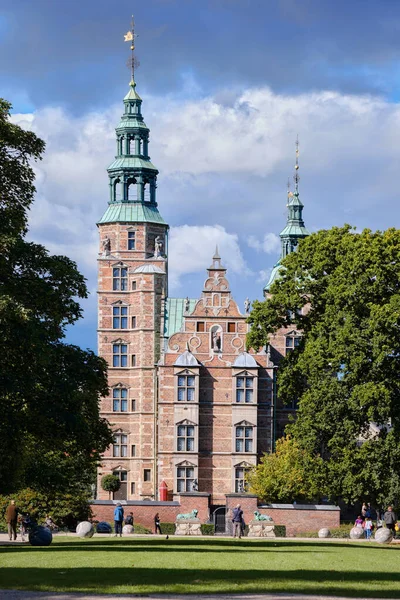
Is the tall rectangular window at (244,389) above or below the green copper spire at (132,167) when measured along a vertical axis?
below

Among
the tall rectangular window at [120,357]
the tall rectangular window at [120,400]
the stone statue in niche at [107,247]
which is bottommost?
the tall rectangular window at [120,400]

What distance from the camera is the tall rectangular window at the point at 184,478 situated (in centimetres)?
7631

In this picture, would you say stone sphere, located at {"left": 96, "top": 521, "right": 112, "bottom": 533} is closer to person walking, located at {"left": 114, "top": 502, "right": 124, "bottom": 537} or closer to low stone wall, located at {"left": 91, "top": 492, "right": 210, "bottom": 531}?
low stone wall, located at {"left": 91, "top": 492, "right": 210, "bottom": 531}

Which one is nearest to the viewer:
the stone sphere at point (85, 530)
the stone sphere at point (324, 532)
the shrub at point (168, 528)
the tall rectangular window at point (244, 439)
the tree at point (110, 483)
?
the stone sphere at point (85, 530)

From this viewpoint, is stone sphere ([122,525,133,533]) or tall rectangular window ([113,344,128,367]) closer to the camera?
stone sphere ([122,525,133,533])

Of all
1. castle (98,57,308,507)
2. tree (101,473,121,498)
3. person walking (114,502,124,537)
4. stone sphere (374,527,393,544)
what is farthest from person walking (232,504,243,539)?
tree (101,473,121,498)

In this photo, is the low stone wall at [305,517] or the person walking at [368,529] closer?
the person walking at [368,529]

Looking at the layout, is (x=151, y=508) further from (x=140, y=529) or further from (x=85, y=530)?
(x=85, y=530)

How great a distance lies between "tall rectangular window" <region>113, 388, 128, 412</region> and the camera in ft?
265

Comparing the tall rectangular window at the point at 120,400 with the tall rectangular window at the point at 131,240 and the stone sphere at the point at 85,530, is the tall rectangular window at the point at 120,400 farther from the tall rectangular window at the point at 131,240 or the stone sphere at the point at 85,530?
the stone sphere at the point at 85,530

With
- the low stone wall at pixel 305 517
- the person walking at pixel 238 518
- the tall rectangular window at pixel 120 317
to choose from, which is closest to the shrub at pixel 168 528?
the low stone wall at pixel 305 517

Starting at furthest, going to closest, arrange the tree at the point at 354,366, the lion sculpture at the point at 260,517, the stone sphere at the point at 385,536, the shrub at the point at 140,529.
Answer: the shrub at the point at 140,529 < the lion sculpture at the point at 260,517 < the tree at the point at 354,366 < the stone sphere at the point at 385,536

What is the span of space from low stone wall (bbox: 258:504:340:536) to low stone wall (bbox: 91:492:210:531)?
3.59 meters

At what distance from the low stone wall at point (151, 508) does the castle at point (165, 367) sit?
52.5 feet
